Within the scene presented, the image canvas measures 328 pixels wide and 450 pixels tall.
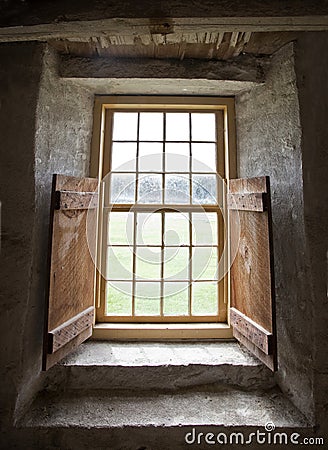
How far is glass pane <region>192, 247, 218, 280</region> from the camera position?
246cm

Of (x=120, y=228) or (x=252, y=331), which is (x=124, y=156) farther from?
(x=252, y=331)

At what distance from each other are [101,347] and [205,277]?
94cm

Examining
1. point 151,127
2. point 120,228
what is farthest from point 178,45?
point 120,228

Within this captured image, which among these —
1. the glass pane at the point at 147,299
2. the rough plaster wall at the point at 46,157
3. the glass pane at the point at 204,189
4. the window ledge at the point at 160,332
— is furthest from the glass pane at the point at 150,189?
the window ledge at the point at 160,332

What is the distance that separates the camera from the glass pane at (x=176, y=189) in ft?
8.25

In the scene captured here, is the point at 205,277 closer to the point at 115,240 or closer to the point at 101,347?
the point at 115,240

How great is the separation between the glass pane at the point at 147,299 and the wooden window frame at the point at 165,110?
8 centimetres

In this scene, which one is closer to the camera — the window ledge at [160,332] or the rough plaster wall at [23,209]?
the rough plaster wall at [23,209]

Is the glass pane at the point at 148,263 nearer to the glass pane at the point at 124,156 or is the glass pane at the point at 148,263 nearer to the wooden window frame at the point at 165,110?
the wooden window frame at the point at 165,110

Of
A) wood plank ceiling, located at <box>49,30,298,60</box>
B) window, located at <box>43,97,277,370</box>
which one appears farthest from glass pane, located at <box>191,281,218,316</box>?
wood plank ceiling, located at <box>49,30,298,60</box>

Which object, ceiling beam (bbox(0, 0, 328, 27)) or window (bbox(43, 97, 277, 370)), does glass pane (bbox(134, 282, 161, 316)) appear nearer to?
window (bbox(43, 97, 277, 370))

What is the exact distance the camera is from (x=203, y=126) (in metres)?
2.59

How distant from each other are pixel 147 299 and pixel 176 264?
0.36 m

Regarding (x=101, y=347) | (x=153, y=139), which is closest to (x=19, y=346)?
(x=101, y=347)
